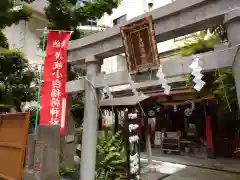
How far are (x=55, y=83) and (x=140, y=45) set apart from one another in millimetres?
3106

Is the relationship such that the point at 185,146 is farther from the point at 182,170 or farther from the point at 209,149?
the point at 182,170

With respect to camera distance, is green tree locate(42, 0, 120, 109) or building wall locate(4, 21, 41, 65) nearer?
green tree locate(42, 0, 120, 109)

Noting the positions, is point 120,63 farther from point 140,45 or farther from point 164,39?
point 140,45

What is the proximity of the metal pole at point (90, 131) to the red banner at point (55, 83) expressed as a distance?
2.72 ft

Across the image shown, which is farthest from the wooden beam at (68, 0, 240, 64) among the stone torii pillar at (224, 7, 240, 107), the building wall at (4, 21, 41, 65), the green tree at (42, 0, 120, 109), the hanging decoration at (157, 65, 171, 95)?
the building wall at (4, 21, 41, 65)

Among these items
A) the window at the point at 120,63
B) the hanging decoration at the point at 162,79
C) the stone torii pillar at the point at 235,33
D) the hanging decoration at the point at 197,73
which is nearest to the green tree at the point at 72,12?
the hanging decoration at the point at 162,79

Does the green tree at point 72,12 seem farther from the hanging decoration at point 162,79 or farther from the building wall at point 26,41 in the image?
the building wall at point 26,41

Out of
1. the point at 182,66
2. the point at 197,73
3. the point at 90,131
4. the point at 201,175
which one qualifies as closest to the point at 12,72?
the point at 90,131

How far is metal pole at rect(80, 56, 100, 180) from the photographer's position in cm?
618

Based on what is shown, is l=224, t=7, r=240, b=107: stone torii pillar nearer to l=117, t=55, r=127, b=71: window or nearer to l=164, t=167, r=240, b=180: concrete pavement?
l=164, t=167, r=240, b=180: concrete pavement

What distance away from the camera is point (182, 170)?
1009 centimetres

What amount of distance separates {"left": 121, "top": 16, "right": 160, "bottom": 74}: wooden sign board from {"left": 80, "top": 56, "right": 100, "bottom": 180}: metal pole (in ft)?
5.12

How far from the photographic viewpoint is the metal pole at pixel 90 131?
6184mm

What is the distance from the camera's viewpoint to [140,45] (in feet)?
16.6
